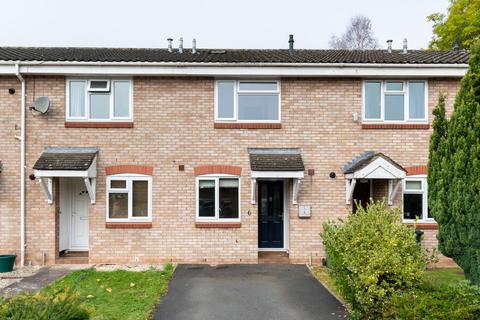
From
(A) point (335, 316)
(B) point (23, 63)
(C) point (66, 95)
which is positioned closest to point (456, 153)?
(A) point (335, 316)

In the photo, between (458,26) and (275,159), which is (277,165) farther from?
(458,26)

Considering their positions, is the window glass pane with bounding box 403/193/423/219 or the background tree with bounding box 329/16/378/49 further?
the background tree with bounding box 329/16/378/49

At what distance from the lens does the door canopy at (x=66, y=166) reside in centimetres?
936

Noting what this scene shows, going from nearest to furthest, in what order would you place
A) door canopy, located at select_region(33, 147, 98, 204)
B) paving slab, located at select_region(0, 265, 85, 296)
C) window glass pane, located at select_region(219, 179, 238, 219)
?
1. paving slab, located at select_region(0, 265, 85, 296)
2. door canopy, located at select_region(33, 147, 98, 204)
3. window glass pane, located at select_region(219, 179, 238, 219)

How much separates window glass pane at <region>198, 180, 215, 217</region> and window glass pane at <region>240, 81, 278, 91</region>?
2770 millimetres

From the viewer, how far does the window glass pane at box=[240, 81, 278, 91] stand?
34.0 feet

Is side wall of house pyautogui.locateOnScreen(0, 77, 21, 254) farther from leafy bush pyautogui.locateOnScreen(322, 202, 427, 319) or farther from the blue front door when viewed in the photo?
leafy bush pyautogui.locateOnScreen(322, 202, 427, 319)

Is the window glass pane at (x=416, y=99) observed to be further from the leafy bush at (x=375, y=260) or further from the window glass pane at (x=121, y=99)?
the window glass pane at (x=121, y=99)

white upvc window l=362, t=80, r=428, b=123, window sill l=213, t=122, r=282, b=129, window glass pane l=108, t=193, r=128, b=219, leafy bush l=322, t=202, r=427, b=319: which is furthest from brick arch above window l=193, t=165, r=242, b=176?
leafy bush l=322, t=202, r=427, b=319

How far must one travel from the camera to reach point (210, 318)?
627 cm

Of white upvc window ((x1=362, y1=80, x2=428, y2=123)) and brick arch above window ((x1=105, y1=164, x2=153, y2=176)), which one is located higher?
white upvc window ((x1=362, y1=80, x2=428, y2=123))

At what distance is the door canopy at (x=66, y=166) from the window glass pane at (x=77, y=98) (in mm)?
1021

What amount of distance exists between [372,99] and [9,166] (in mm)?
10058

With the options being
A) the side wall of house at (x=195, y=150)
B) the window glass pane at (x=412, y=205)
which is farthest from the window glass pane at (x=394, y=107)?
the window glass pane at (x=412, y=205)
